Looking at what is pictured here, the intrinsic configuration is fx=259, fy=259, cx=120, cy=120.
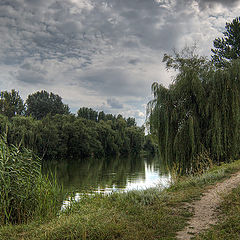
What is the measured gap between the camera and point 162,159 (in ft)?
43.8

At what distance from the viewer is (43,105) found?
80125 mm

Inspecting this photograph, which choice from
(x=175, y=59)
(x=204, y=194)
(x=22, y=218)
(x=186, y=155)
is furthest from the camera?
(x=175, y=59)

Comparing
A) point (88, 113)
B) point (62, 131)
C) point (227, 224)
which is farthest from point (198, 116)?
point (88, 113)

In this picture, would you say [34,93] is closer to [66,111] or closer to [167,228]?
[66,111]

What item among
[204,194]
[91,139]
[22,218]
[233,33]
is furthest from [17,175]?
[91,139]

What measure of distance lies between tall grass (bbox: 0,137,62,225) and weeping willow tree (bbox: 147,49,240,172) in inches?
292

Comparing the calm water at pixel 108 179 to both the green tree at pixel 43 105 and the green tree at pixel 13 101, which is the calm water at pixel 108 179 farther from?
the green tree at pixel 43 105

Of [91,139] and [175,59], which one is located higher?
[175,59]

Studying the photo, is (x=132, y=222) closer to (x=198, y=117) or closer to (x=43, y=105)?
(x=198, y=117)

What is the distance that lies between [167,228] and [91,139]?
5226 cm

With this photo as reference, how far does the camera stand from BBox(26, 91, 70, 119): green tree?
8031 cm

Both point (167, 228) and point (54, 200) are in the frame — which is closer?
point (167, 228)

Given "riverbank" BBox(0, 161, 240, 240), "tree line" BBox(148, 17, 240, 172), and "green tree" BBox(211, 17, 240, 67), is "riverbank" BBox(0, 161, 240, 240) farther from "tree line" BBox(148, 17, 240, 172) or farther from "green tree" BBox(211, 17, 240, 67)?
"green tree" BBox(211, 17, 240, 67)

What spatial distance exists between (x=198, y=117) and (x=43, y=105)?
7278 centimetres
